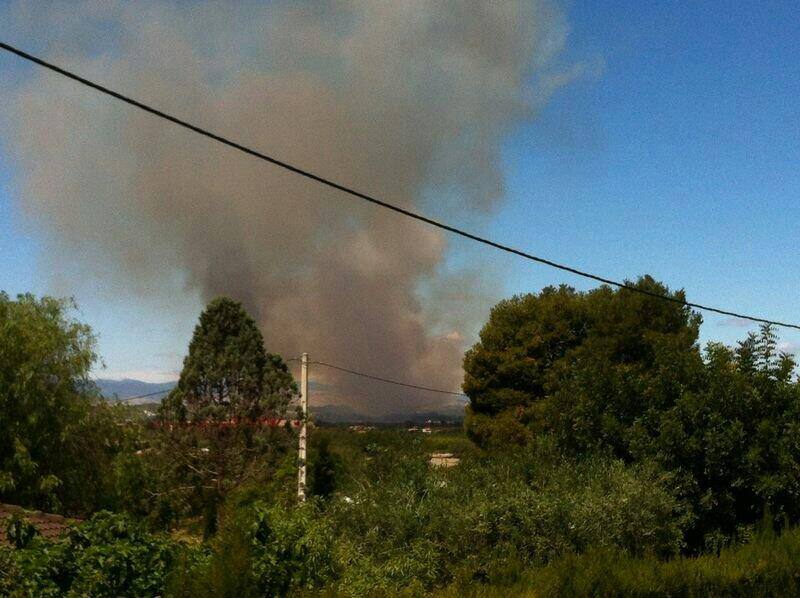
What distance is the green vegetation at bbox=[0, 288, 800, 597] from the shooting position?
1002cm

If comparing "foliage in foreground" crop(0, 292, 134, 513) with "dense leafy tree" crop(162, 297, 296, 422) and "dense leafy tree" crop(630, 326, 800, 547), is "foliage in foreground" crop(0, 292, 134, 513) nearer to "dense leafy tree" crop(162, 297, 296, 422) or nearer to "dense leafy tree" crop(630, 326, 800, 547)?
"dense leafy tree" crop(162, 297, 296, 422)

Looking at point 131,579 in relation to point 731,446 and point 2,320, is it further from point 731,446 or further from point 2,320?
point 2,320

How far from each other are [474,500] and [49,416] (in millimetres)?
25634

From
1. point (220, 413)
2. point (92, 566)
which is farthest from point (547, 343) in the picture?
point (92, 566)

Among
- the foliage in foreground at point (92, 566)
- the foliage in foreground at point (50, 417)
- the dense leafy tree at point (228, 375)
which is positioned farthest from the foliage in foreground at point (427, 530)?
the dense leafy tree at point (228, 375)

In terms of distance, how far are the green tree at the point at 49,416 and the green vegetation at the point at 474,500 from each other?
0.08 meters

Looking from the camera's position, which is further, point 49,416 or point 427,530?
point 49,416

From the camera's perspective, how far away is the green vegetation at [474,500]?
10.0 metres

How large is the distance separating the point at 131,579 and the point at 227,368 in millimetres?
34182

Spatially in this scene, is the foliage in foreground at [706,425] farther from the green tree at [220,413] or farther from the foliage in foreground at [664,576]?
the green tree at [220,413]

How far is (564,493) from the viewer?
41.7ft

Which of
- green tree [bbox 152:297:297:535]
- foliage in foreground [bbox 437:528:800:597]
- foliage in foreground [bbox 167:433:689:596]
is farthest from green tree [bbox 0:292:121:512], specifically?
foliage in foreground [bbox 437:528:800:597]

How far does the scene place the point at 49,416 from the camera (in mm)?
33000

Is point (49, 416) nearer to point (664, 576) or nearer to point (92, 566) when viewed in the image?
point (92, 566)
